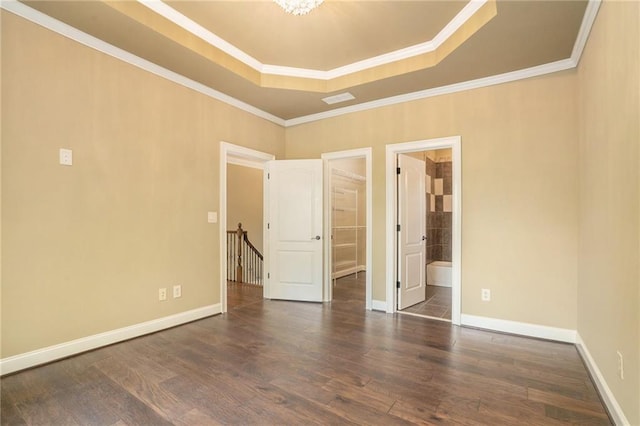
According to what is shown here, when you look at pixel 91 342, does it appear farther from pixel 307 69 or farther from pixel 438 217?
pixel 438 217

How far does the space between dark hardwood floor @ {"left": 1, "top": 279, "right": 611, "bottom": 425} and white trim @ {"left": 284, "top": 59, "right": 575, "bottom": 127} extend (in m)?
2.67

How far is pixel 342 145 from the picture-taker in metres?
4.46

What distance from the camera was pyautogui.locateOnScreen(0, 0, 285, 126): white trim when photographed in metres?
2.34

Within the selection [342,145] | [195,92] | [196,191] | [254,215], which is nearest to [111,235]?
[196,191]

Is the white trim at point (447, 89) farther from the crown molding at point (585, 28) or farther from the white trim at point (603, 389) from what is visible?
the white trim at point (603, 389)

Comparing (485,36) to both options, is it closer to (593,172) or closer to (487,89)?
(487,89)

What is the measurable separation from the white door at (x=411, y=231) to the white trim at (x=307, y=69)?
122 cm

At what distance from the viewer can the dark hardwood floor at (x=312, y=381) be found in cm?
186

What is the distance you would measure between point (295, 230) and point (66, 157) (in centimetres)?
274

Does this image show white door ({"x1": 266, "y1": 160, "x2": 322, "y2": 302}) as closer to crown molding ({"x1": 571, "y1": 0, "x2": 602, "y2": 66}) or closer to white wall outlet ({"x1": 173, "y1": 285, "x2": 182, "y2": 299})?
white wall outlet ({"x1": 173, "y1": 285, "x2": 182, "y2": 299})

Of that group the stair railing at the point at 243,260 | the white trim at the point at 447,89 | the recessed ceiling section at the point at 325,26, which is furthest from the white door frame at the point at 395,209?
the stair railing at the point at 243,260

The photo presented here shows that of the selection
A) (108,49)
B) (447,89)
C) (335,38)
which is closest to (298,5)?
(335,38)

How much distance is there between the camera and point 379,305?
13.5ft

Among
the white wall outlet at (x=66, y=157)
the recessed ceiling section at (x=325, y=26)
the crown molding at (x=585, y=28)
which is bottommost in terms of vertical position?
the white wall outlet at (x=66, y=157)
